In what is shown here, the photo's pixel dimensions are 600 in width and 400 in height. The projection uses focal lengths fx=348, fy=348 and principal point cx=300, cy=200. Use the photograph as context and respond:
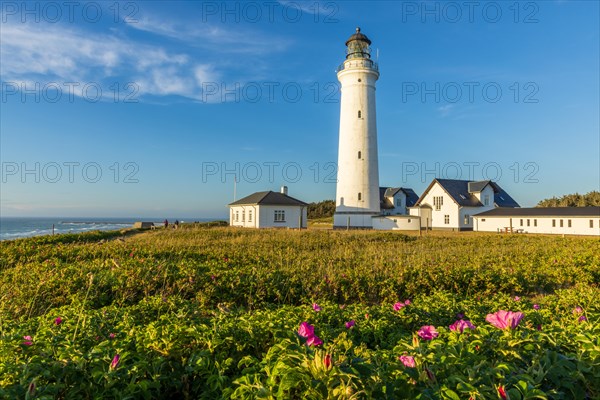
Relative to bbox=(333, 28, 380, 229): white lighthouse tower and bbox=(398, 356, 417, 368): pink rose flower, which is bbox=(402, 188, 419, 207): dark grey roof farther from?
bbox=(398, 356, 417, 368): pink rose flower

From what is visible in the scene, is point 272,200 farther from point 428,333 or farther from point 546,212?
point 428,333

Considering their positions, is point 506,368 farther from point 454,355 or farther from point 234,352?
point 234,352

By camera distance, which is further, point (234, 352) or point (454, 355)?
point (234, 352)

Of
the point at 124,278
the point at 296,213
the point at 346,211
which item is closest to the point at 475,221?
the point at 346,211

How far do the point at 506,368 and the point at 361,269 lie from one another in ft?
21.0

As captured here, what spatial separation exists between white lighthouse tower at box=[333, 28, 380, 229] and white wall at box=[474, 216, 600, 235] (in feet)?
45.3

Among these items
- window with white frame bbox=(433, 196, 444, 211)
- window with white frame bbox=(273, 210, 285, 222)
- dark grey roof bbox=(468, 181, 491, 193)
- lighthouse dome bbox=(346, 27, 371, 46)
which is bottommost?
window with white frame bbox=(273, 210, 285, 222)

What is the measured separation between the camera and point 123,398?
184 cm

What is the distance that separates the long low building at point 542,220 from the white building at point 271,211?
20.1 meters

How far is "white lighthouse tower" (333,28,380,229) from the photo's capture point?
31.7 meters

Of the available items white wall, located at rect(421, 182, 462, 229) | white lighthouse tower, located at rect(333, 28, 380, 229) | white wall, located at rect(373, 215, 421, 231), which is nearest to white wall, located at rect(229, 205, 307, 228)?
white lighthouse tower, located at rect(333, 28, 380, 229)

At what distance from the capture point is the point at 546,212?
34500 mm

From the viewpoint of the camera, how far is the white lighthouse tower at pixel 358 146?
1249 inches

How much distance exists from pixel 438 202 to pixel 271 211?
20.5 m
